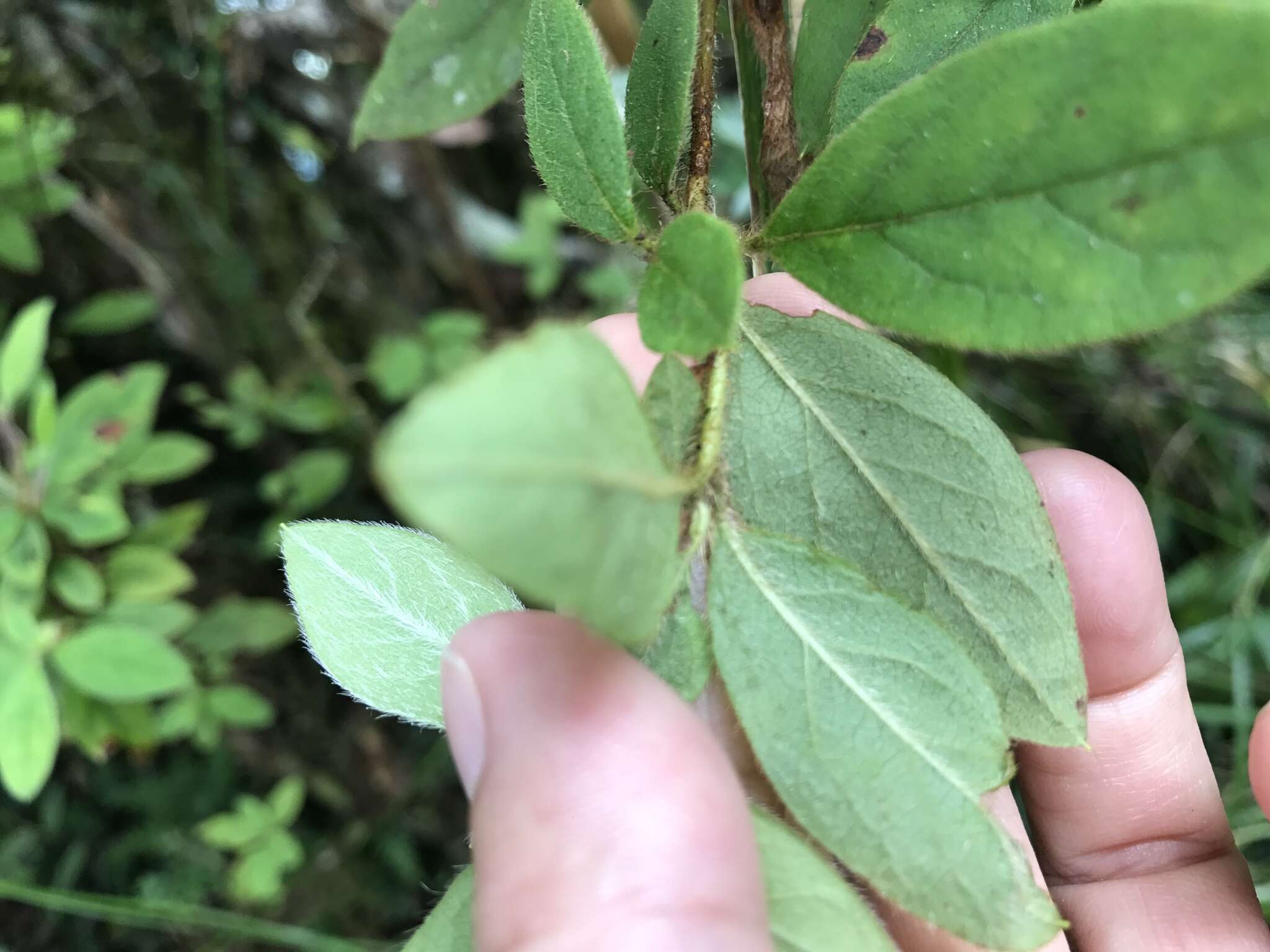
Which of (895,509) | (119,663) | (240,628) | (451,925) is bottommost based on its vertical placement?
(240,628)

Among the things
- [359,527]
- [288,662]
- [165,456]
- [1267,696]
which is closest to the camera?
[359,527]

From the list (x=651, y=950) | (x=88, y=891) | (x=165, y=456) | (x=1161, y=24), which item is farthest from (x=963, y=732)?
(x=88, y=891)

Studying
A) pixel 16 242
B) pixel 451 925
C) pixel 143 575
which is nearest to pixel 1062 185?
pixel 451 925

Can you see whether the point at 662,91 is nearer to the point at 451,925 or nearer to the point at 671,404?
the point at 671,404

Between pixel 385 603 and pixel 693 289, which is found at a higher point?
pixel 693 289

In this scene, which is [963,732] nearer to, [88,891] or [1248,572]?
[1248,572]

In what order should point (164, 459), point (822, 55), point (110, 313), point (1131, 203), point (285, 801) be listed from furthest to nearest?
1. point (285, 801)
2. point (110, 313)
3. point (164, 459)
4. point (822, 55)
5. point (1131, 203)

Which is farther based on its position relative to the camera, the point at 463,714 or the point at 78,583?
the point at 78,583
